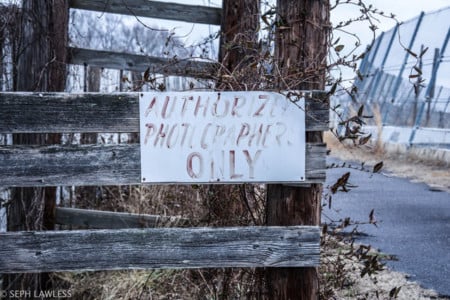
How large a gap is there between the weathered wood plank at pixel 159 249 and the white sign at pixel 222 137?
0.84ft

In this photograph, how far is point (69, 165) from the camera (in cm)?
268

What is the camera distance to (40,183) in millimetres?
2678

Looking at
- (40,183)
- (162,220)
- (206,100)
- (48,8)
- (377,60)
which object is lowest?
(162,220)

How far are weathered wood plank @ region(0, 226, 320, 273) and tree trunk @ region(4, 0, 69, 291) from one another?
1.99m

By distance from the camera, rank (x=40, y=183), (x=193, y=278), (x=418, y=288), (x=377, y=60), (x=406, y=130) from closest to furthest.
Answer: (x=40, y=183)
(x=193, y=278)
(x=418, y=288)
(x=406, y=130)
(x=377, y=60)

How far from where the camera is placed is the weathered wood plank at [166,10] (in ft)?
17.0

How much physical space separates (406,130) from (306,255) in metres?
13.5

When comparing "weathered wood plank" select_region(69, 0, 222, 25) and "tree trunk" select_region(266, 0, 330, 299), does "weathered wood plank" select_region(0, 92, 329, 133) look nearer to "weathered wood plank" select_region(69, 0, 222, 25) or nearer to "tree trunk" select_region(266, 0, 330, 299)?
"tree trunk" select_region(266, 0, 330, 299)

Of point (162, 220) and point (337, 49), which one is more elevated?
point (337, 49)

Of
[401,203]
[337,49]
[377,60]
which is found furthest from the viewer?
[377,60]

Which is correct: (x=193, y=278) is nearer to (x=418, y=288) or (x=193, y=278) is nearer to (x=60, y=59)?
(x=418, y=288)


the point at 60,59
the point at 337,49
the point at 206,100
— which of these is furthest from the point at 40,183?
the point at 60,59

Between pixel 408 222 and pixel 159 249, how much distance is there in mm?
5261

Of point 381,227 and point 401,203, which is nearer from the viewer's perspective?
point 381,227
